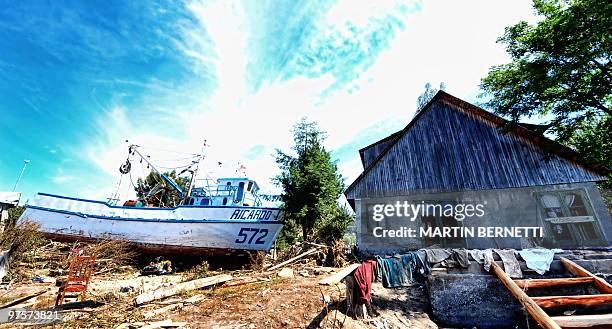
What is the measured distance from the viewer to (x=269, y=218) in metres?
12.9

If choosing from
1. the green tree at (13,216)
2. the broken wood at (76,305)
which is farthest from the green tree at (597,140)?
the green tree at (13,216)

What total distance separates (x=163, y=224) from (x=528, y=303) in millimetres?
15462

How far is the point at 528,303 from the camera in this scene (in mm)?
4547

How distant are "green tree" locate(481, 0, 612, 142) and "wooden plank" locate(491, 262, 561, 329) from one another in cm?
789

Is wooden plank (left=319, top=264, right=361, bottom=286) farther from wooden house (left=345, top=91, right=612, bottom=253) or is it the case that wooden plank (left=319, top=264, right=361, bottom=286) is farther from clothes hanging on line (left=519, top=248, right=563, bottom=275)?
wooden house (left=345, top=91, right=612, bottom=253)

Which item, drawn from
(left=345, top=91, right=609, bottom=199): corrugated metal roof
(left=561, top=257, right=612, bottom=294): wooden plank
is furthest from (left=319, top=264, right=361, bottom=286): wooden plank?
(left=345, top=91, right=609, bottom=199): corrugated metal roof

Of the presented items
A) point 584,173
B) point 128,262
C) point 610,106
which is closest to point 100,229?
point 128,262

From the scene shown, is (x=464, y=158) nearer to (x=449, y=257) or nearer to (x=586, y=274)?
(x=586, y=274)

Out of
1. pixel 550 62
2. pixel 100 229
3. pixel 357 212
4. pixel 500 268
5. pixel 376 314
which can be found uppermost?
pixel 550 62

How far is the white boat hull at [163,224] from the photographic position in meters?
12.8

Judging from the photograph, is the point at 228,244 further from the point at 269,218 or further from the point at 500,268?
the point at 500,268

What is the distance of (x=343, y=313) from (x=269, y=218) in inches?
326

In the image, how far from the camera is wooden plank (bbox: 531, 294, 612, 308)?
486 cm

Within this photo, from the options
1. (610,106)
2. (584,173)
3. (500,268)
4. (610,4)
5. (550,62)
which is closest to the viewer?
(500,268)
